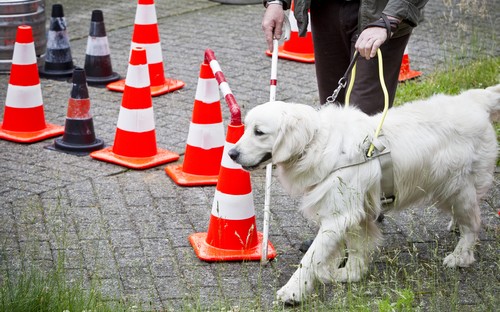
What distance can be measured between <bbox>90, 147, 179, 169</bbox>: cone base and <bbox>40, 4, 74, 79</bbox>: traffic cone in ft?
7.28

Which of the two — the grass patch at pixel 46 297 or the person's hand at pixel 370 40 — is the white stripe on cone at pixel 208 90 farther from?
the grass patch at pixel 46 297

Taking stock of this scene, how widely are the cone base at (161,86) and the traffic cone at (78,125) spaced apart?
142 cm

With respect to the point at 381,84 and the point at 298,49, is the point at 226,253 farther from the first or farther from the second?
the point at 298,49

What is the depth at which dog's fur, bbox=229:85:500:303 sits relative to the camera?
4680 mm

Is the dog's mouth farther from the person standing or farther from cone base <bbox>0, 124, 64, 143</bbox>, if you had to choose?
cone base <bbox>0, 124, 64, 143</bbox>

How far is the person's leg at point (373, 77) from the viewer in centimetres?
518

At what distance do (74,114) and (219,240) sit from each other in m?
2.18

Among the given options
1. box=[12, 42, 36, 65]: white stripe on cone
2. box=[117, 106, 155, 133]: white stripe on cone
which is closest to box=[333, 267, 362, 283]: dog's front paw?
box=[117, 106, 155, 133]: white stripe on cone

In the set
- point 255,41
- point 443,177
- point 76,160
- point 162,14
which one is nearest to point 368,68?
point 443,177

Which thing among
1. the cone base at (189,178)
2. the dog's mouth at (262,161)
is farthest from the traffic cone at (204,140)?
the dog's mouth at (262,161)

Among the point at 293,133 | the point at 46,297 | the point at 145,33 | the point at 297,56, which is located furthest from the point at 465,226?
the point at 297,56

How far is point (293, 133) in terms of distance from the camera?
4.63 meters

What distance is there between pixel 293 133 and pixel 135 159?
2.45 meters

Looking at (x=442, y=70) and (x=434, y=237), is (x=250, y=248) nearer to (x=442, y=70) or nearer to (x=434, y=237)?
(x=434, y=237)
